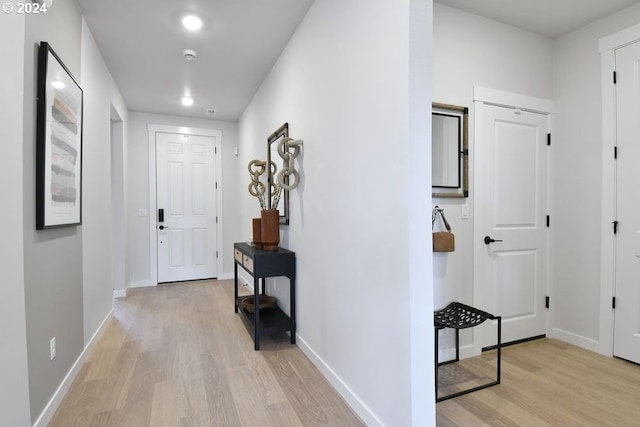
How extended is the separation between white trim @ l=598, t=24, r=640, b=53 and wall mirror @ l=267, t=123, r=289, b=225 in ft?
8.46

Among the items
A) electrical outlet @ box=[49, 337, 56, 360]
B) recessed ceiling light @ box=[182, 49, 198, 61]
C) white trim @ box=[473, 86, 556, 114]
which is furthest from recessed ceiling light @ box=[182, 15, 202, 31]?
electrical outlet @ box=[49, 337, 56, 360]

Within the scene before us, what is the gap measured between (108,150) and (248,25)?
6.42 ft

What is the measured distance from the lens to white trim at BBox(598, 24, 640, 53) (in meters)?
2.35

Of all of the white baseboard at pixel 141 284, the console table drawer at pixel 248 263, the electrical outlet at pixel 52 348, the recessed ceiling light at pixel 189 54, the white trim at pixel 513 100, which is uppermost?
the recessed ceiling light at pixel 189 54

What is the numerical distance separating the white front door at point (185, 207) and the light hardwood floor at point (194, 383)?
5.99 ft

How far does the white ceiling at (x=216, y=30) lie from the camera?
7.78ft

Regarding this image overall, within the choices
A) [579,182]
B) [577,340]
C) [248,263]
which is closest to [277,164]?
[248,263]

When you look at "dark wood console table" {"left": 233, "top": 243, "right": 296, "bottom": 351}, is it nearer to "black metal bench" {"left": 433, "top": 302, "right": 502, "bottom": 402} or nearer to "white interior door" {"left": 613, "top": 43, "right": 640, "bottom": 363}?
"black metal bench" {"left": 433, "top": 302, "right": 502, "bottom": 402}

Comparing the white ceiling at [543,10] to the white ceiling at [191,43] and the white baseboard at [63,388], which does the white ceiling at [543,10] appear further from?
the white baseboard at [63,388]

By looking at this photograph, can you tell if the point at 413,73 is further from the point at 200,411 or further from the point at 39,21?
the point at 200,411

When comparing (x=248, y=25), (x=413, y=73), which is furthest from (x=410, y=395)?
(x=248, y=25)

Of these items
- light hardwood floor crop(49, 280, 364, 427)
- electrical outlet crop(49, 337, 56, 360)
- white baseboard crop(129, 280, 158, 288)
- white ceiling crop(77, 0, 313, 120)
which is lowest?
light hardwood floor crop(49, 280, 364, 427)

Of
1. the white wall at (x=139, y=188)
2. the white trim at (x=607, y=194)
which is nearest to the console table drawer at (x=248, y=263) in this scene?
the white wall at (x=139, y=188)

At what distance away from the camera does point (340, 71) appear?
2018 mm
